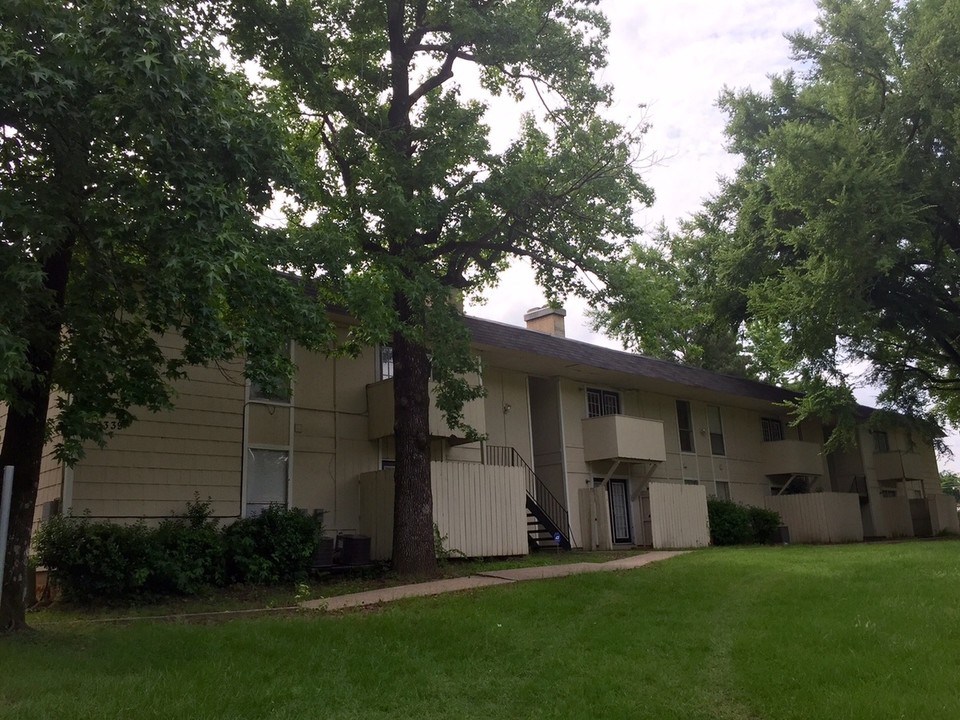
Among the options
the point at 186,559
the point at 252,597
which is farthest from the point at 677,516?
the point at 186,559

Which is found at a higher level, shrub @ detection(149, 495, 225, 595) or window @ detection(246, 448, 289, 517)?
window @ detection(246, 448, 289, 517)

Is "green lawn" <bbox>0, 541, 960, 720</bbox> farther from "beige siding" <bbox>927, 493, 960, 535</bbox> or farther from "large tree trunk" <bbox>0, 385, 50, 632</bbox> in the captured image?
"beige siding" <bbox>927, 493, 960, 535</bbox>

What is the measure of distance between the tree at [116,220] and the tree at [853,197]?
12.5 m

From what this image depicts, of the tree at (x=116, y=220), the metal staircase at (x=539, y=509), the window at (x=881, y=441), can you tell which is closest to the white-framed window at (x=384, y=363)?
the metal staircase at (x=539, y=509)

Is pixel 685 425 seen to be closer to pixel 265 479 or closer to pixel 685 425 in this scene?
pixel 685 425

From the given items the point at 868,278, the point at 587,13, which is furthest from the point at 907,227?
the point at 587,13

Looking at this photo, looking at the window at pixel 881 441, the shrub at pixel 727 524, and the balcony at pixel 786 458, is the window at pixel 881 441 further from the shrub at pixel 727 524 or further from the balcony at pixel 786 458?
the shrub at pixel 727 524

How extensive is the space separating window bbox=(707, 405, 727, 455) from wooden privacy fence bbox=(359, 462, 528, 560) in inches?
453

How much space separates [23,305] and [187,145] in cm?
223

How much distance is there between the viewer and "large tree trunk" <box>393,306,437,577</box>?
14.1 metres

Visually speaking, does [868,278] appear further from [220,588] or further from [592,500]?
[220,588]

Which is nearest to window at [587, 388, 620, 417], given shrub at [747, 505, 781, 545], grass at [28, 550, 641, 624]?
shrub at [747, 505, 781, 545]

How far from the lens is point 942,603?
9.77 meters

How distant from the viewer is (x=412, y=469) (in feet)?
47.1
